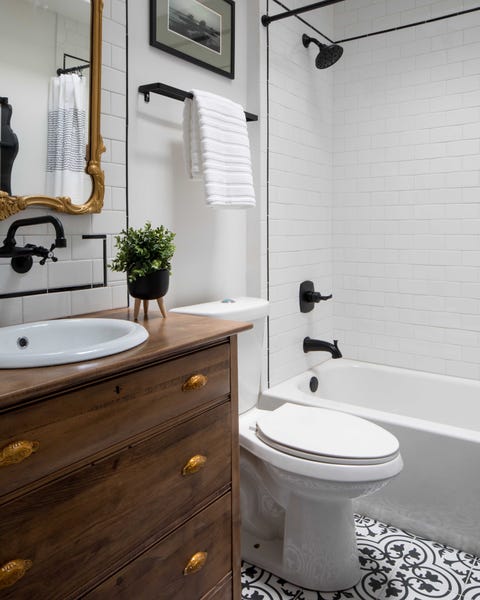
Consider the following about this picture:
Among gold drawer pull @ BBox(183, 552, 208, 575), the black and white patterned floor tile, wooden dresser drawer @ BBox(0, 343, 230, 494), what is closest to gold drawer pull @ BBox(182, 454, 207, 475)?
wooden dresser drawer @ BBox(0, 343, 230, 494)

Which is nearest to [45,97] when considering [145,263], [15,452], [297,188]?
[145,263]

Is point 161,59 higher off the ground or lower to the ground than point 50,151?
higher

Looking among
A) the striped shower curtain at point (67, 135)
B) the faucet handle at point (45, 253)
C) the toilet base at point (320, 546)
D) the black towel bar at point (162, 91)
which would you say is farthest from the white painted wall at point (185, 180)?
the toilet base at point (320, 546)

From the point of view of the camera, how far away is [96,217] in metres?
1.75

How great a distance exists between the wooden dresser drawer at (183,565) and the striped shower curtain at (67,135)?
1.06 metres

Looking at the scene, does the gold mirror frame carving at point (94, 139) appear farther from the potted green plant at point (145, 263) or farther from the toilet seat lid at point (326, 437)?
the toilet seat lid at point (326, 437)

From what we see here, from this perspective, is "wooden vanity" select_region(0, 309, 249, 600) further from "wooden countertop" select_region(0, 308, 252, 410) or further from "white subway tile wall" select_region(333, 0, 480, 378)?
"white subway tile wall" select_region(333, 0, 480, 378)

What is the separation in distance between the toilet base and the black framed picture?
5.90ft

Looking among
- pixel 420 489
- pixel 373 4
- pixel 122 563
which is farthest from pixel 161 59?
pixel 420 489

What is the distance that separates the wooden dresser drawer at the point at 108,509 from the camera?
39.8 inches

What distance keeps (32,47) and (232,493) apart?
1449 millimetres

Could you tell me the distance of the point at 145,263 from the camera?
1.58 metres

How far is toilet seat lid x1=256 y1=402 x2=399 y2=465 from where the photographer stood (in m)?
1.69

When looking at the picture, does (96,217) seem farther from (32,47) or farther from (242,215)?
(242,215)
